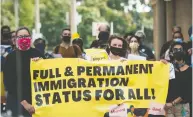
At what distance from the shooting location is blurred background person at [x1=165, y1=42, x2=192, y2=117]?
9445mm

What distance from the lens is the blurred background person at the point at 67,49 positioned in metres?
10.9

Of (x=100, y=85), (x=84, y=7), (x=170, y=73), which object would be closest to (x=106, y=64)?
(x=100, y=85)

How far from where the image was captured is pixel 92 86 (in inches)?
344

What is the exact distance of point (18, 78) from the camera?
8.86m

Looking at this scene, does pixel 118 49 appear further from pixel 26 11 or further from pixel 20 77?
pixel 26 11

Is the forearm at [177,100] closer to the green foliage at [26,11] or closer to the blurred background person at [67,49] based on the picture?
the blurred background person at [67,49]

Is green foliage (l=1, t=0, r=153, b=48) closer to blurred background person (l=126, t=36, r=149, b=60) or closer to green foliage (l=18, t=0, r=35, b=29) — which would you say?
green foliage (l=18, t=0, r=35, b=29)

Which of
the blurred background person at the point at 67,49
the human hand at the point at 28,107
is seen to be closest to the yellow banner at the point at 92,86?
the human hand at the point at 28,107

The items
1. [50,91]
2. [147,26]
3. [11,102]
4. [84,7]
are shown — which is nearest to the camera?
[50,91]

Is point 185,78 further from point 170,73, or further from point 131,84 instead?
point 131,84

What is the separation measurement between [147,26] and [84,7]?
10.2m

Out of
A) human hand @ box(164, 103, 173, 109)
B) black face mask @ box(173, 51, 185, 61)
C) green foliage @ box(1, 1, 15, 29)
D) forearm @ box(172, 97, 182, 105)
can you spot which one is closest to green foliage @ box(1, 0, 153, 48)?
green foliage @ box(1, 1, 15, 29)

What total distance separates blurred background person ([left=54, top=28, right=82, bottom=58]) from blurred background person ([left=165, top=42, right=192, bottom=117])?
5.77 ft

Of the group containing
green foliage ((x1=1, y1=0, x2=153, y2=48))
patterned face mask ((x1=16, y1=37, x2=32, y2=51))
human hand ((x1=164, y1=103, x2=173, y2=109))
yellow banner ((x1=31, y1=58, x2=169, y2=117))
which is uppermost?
patterned face mask ((x1=16, y1=37, x2=32, y2=51))
